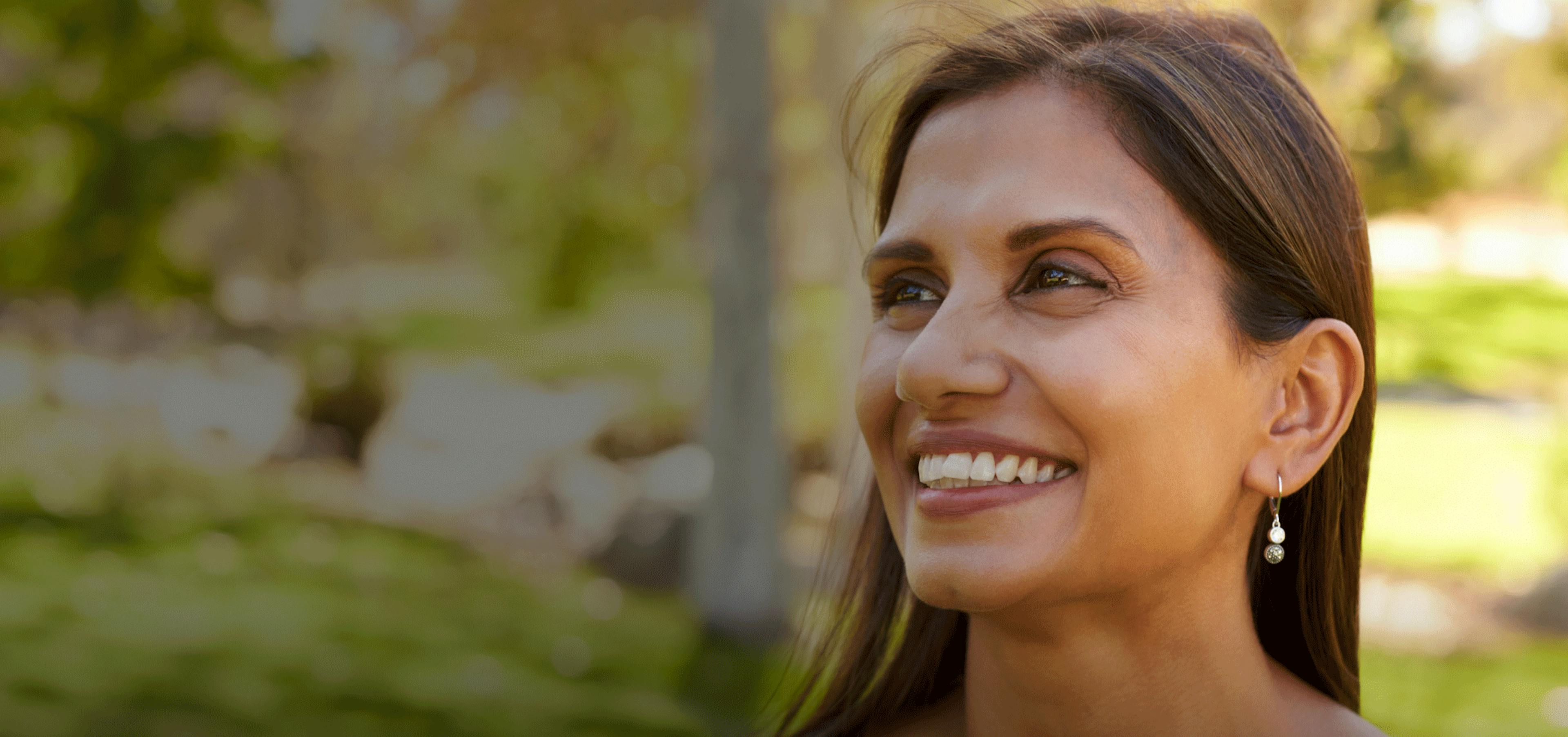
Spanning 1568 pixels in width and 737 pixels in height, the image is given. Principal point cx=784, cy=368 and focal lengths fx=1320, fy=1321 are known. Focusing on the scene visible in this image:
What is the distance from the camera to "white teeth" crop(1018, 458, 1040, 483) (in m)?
1.69

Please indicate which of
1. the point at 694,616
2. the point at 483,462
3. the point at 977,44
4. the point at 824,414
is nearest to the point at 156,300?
the point at 483,462

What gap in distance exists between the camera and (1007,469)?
66.8 inches

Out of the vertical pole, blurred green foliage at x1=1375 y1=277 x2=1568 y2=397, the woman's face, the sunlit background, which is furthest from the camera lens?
blurred green foliage at x1=1375 y1=277 x2=1568 y2=397

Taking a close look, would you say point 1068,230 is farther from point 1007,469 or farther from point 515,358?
point 515,358

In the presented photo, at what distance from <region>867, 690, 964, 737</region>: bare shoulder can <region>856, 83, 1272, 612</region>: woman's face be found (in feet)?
1.57

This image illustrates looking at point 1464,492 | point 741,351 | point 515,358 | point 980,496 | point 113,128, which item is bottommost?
Answer: point 980,496

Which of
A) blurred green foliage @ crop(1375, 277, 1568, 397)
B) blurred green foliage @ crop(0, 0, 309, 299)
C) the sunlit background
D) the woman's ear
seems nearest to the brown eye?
the woman's ear

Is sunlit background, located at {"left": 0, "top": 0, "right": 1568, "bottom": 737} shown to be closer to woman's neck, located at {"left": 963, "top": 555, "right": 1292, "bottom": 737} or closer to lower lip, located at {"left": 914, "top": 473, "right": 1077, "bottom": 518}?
woman's neck, located at {"left": 963, "top": 555, "right": 1292, "bottom": 737}

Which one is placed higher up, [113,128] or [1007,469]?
[113,128]

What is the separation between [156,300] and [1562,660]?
8219 mm

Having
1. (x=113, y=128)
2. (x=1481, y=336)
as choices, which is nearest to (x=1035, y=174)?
(x=113, y=128)

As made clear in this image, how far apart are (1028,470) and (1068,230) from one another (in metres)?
0.31

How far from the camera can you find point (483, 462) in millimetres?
10312

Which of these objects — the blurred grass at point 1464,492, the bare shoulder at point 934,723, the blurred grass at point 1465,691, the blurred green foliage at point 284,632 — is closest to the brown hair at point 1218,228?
the bare shoulder at point 934,723
